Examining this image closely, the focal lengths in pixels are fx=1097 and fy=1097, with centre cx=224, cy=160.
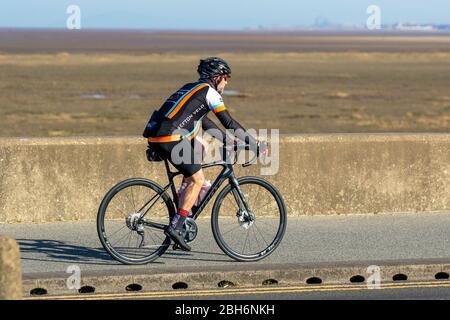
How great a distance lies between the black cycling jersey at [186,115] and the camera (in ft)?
26.1

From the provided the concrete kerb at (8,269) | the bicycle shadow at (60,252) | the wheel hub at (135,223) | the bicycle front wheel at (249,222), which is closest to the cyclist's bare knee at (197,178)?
the bicycle front wheel at (249,222)

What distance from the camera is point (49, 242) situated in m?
9.13

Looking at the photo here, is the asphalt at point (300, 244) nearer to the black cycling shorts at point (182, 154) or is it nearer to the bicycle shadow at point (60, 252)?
the bicycle shadow at point (60, 252)

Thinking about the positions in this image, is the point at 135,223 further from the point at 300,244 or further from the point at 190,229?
the point at 300,244

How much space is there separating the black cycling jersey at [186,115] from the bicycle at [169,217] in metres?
0.25

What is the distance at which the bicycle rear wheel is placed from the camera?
8.08 m

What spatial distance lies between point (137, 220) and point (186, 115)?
35.8 inches

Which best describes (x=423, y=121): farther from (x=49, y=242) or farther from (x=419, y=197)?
(x=49, y=242)

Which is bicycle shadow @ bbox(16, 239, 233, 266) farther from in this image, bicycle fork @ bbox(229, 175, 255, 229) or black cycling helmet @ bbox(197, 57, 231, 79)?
black cycling helmet @ bbox(197, 57, 231, 79)

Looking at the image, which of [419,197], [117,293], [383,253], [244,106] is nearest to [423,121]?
[244,106]

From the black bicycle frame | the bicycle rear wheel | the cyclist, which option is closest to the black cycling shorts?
the cyclist

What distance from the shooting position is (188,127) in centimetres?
806

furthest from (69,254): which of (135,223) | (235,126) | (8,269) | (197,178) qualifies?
(8,269)
